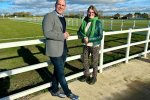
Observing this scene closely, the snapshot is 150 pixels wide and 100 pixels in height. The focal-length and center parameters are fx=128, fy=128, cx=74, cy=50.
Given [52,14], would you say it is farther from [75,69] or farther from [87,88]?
[75,69]

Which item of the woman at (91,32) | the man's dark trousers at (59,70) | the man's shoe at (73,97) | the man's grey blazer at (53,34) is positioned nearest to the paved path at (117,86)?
the man's shoe at (73,97)

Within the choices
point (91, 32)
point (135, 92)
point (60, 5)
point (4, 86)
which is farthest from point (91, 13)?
point (4, 86)

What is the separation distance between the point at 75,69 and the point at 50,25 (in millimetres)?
2404

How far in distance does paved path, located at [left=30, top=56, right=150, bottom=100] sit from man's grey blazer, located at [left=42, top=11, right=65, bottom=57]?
1122mm

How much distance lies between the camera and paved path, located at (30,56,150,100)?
2758mm

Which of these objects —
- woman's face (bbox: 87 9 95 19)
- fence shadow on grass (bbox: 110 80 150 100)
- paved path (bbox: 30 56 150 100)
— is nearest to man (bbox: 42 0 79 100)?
woman's face (bbox: 87 9 95 19)

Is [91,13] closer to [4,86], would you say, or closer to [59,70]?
[59,70]

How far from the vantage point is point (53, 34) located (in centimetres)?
204

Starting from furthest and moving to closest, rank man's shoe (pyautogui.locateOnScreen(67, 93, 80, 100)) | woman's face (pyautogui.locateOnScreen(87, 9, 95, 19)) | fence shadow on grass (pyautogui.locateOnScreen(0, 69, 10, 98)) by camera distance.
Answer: fence shadow on grass (pyautogui.locateOnScreen(0, 69, 10, 98)) < woman's face (pyautogui.locateOnScreen(87, 9, 95, 19)) < man's shoe (pyautogui.locateOnScreen(67, 93, 80, 100))

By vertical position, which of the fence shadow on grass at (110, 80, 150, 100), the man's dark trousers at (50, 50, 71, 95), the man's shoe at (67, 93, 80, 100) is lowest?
the fence shadow on grass at (110, 80, 150, 100)

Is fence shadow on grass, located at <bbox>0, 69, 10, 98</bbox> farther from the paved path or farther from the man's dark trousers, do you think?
the man's dark trousers

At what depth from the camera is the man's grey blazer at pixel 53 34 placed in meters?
2.03

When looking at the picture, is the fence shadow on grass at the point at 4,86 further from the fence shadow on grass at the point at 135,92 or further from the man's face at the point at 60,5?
the fence shadow on grass at the point at 135,92

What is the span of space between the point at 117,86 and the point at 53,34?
212cm
